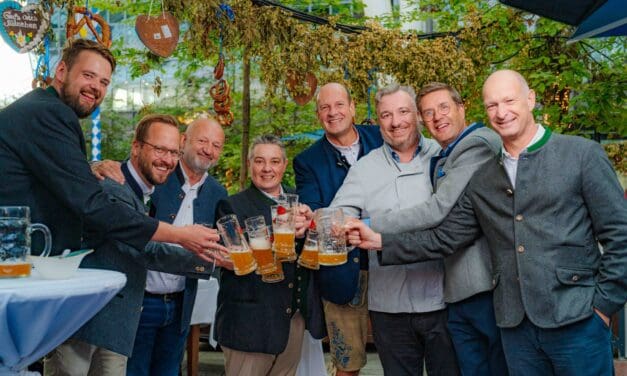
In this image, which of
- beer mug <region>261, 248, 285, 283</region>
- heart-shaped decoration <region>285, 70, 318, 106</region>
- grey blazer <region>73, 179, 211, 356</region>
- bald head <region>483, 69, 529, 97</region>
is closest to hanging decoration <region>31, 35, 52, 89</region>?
heart-shaped decoration <region>285, 70, 318, 106</region>

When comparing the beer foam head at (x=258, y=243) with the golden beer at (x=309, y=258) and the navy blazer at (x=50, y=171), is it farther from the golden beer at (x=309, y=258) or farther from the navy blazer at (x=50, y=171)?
the navy blazer at (x=50, y=171)

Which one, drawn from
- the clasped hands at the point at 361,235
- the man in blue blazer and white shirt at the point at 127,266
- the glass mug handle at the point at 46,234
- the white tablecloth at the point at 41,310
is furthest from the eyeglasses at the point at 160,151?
the white tablecloth at the point at 41,310

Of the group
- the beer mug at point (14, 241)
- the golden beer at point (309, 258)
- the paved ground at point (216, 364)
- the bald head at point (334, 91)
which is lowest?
the paved ground at point (216, 364)

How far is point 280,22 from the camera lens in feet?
18.7

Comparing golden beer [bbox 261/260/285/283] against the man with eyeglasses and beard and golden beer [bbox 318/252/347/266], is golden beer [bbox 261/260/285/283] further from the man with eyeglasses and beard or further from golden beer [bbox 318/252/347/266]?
the man with eyeglasses and beard

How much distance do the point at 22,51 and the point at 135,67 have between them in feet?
16.3

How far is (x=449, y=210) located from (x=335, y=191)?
2.52 ft

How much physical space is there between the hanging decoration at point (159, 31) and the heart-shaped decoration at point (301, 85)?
128 cm

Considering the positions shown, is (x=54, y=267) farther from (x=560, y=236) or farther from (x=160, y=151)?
(x=560, y=236)

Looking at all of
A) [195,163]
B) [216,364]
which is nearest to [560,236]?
[195,163]

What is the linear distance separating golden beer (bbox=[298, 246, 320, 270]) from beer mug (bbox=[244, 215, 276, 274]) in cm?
16

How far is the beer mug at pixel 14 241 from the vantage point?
242 centimetres

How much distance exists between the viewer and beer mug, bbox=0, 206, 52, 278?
7.95 ft

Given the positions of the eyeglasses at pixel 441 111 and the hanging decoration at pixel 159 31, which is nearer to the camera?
the eyeglasses at pixel 441 111
